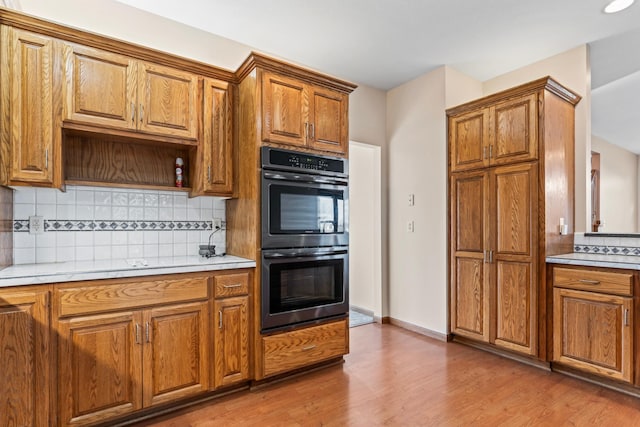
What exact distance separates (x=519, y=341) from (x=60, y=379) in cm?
319

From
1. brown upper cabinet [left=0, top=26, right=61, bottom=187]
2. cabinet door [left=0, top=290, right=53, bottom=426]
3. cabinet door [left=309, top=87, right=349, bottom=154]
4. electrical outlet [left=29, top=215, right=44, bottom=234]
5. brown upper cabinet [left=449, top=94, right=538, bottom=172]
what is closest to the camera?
cabinet door [left=0, top=290, right=53, bottom=426]

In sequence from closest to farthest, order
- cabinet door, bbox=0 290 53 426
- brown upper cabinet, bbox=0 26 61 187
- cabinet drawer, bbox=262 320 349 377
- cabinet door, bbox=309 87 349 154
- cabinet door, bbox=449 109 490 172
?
cabinet door, bbox=0 290 53 426 → brown upper cabinet, bbox=0 26 61 187 → cabinet drawer, bbox=262 320 349 377 → cabinet door, bbox=309 87 349 154 → cabinet door, bbox=449 109 490 172

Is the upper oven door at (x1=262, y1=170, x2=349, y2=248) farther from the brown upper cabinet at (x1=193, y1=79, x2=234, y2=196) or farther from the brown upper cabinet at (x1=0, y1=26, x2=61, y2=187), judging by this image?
the brown upper cabinet at (x1=0, y1=26, x2=61, y2=187)

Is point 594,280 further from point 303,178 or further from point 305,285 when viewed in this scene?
point 303,178

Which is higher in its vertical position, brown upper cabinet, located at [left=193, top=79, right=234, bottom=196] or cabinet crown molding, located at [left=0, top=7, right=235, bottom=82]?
cabinet crown molding, located at [left=0, top=7, right=235, bottom=82]

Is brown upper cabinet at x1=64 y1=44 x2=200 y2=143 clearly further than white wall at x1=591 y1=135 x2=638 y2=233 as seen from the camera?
No

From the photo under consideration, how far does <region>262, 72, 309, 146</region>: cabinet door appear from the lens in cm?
248

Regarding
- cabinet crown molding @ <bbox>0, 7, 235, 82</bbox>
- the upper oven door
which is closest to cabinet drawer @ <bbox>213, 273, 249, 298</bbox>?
the upper oven door

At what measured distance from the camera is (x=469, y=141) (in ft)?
10.7

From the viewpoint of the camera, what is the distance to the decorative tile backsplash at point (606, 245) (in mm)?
2721

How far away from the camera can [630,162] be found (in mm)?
3598

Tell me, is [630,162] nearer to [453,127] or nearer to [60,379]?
[453,127]

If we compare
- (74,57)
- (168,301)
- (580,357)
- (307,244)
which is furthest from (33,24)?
(580,357)

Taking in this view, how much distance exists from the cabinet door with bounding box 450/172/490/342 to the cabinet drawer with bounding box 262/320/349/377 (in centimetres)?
123
